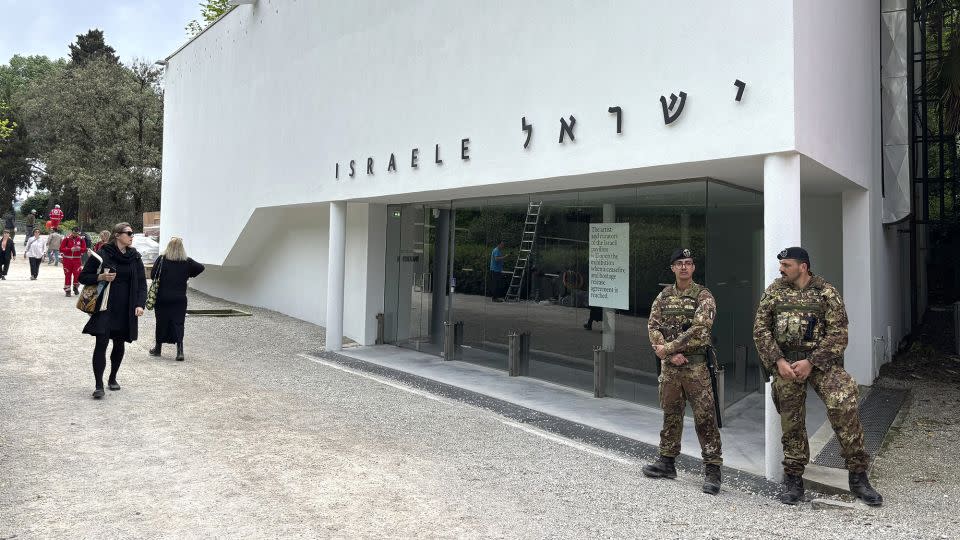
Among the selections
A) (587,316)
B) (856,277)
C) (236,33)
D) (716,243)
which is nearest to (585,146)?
(716,243)

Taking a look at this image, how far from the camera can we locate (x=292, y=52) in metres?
14.1

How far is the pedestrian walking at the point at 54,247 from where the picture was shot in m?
25.7

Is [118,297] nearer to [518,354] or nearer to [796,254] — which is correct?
[518,354]

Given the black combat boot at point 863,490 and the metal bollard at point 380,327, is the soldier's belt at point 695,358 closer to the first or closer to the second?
the black combat boot at point 863,490

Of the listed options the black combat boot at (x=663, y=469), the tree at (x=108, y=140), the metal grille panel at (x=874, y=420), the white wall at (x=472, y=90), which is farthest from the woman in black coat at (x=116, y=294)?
the tree at (x=108, y=140)

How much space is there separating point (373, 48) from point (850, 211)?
797 centimetres

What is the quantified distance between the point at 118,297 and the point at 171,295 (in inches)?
116

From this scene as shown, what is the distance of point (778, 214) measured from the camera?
584cm

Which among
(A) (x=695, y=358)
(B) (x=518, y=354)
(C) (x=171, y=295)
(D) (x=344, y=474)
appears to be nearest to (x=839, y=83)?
(A) (x=695, y=358)

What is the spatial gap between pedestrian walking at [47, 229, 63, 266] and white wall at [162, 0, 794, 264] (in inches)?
464

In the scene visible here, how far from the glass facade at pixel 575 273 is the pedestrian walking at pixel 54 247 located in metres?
19.5

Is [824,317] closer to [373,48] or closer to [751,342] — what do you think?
[751,342]

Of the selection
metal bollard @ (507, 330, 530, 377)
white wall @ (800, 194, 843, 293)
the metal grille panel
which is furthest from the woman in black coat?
white wall @ (800, 194, 843, 293)

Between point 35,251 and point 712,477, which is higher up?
point 35,251
